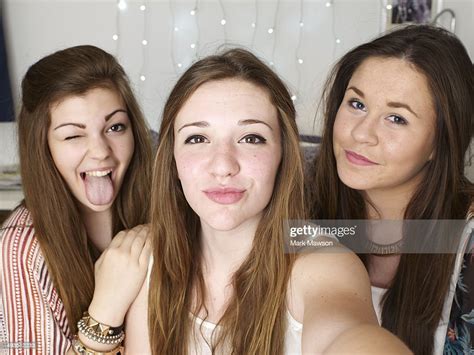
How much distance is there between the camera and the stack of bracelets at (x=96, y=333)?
0.70 metres

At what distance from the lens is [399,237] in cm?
85

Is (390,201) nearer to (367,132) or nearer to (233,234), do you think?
(367,132)

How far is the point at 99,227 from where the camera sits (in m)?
0.87

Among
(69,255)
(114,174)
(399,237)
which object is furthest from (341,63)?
(69,255)

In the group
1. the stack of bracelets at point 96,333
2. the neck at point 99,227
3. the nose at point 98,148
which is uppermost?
the nose at point 98,148

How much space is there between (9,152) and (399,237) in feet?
2.51

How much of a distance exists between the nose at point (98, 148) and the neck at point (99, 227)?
0.13 metres

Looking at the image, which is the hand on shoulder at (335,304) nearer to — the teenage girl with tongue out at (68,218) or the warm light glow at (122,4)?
the teenage girl with tongue out at (68,218)

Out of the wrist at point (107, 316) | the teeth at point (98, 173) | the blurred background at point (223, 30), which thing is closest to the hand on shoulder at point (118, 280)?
the wrist at point (107, 316)

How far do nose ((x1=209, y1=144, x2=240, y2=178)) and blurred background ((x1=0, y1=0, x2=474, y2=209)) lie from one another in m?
0.65

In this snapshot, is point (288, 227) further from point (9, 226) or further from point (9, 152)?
point (9, 152)

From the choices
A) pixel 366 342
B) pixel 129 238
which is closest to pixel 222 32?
pixel 129 238

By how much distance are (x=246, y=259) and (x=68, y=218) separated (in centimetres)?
27

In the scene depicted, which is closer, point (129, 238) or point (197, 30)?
point (129, 238)
